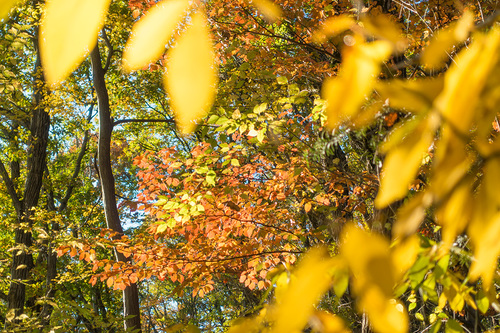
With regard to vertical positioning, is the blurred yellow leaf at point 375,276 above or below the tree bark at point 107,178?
below

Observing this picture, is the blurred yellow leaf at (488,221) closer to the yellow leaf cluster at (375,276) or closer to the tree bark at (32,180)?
the yellow leaf cluster at (375,276)

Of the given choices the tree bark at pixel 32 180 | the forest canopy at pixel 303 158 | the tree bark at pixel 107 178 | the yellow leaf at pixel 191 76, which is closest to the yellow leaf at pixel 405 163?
the forest canopy at pixel 303 158

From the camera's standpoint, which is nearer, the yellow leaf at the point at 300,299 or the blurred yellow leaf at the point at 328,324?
the yellow leaf at the point at 300,299

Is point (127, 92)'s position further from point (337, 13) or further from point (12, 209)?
point (337, 13)

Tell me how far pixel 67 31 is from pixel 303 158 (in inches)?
121

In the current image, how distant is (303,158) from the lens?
10.7 feet

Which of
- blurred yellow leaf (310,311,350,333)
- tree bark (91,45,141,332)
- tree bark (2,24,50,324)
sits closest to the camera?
blurred yellow leaf (310,311,350,333)

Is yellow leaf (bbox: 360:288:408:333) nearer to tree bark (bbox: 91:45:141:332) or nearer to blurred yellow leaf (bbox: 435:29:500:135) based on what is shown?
blurred yellow leaf (bbox: 435:29:500:135)

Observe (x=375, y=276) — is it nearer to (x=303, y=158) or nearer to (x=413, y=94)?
(x=413, y=94)

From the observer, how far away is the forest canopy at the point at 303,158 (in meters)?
0.28

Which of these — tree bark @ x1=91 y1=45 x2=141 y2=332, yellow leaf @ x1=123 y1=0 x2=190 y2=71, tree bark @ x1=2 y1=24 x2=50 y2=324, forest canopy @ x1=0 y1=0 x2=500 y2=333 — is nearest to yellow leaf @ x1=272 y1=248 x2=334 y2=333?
forest canopy @ x1=0 y1=0 x2=500 y2=333

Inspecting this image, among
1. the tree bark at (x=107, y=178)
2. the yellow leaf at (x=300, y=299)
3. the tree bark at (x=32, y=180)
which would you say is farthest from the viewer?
the tree bark at (x=32, y=180)

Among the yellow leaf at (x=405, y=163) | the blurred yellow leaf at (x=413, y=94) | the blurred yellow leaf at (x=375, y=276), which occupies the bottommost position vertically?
the blurred yellow leaf at (x=375, y=276)

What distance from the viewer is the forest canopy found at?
28 centimetres
